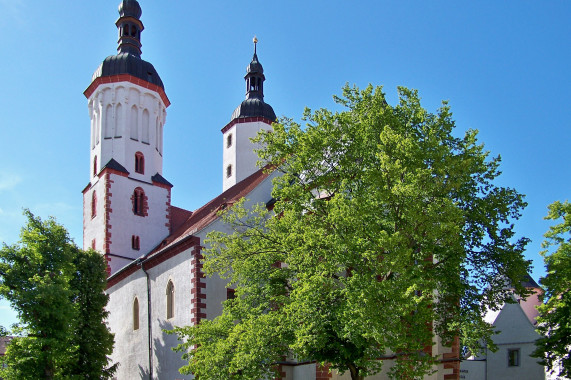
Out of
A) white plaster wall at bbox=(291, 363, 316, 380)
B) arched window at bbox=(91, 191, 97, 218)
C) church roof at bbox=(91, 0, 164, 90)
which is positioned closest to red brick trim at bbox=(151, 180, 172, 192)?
arched window at bbox=(91, 191, 97, 218)

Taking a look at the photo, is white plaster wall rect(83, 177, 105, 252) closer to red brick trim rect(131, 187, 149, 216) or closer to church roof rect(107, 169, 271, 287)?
red brick trim rect(131, 187, 149, 216)

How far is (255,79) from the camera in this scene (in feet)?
142

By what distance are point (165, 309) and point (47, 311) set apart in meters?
5.70

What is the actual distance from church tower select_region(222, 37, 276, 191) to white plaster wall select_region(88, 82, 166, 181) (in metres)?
4.32

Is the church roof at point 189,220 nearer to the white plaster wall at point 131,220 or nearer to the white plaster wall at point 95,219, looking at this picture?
the white plaster wall at point 131,220

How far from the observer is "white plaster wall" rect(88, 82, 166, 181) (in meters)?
35.5

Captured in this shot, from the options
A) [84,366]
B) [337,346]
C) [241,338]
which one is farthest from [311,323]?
[84,366]

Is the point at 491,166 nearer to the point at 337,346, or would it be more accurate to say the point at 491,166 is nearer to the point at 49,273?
the point at 337,346

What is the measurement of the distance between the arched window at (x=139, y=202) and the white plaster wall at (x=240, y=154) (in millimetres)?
5602

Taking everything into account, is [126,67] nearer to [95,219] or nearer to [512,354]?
[95,219]

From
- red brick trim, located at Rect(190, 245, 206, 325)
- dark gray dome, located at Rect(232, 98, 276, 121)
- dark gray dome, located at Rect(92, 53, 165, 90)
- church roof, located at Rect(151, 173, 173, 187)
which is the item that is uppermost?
dark gray dome, located at Rect(92, 53, 165, 90)

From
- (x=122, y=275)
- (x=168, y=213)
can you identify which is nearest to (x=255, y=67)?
(x=168, y=213)

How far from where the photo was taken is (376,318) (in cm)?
1648

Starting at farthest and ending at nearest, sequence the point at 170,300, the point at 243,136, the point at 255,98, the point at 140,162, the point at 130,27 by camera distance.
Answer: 1. the point at 255,98
2. the point at 243,136
3. the point at 130,27
4. the point at 140,162
5. the point at 170,300
